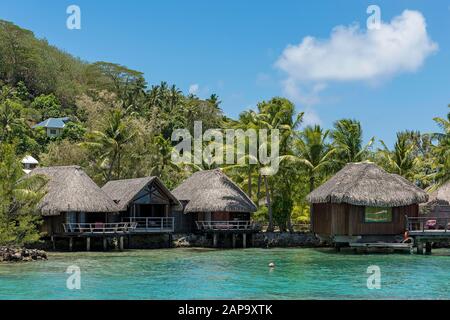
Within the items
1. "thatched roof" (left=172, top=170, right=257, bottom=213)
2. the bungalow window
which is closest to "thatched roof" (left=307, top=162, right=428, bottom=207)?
the bungalow window

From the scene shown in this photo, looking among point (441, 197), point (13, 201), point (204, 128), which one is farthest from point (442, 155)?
point (204, 128)

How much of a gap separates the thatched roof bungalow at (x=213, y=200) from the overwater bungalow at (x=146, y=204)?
4.15 feet

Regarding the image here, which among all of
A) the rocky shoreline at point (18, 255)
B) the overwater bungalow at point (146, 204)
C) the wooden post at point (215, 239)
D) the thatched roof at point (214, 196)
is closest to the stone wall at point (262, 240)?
the wooden post at point (215, 239)

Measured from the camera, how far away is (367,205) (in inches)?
1189

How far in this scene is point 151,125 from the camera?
48.2m

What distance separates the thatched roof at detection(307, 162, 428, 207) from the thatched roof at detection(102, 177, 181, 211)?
782 cm

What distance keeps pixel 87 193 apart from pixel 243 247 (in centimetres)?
876

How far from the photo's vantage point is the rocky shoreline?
24428 mm

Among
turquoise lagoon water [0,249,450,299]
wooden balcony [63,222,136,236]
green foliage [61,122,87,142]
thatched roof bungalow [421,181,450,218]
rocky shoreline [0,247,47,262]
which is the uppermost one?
green foliage [61,122,87,142]

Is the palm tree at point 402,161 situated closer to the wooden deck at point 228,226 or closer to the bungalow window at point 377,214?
the bungalow window at point 377,214

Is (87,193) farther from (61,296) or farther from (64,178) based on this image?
(61,296)

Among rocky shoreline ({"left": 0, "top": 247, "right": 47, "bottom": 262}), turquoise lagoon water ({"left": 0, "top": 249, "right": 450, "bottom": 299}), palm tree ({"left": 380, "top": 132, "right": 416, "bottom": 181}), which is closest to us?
turquoise lagoon water ({"left": 0, "top": 249, "right": 450, "bottom": 299})

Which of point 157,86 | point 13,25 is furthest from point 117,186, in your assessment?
point 13,25

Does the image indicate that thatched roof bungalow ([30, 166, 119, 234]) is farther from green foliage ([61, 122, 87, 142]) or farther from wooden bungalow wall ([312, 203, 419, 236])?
green foliage ([61, 122, 87, 142])
